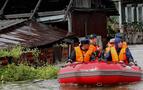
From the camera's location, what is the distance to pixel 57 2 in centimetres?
3120

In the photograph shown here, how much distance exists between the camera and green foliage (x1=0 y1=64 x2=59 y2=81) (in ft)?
61.2

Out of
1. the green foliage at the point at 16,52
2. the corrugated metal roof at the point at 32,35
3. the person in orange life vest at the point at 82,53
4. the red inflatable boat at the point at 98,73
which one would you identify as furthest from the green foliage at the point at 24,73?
the corrugated metal roof at the point at 32,35

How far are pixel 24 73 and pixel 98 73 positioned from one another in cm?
349

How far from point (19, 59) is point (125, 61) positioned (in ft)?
13.4

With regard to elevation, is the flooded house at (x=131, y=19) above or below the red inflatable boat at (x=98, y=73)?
below

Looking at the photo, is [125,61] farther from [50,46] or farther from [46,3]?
[46,3]

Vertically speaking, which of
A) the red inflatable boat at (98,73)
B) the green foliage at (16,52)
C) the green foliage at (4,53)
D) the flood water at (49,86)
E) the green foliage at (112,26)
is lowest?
the green foliage at (112,26)

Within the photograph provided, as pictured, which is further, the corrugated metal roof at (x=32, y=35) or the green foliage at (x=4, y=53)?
the corrugated metal roof at (x=32, y=35)

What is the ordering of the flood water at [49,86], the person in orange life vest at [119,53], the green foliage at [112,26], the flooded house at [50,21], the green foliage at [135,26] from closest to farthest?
1. the flood water at [49,86]
2. the person in orange life vest at [119,53]
3. the flooded house at [50,21]
4. the green foliage at [112,26]
5. the green foliage at [135,26]

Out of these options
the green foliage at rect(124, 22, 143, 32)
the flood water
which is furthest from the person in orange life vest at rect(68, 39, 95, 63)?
the green foliage at rect(124, 22, 143, 32)

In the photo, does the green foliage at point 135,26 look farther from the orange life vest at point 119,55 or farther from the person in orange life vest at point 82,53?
the person in orange life vest at point 82,53

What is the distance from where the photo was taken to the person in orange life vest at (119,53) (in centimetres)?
1802

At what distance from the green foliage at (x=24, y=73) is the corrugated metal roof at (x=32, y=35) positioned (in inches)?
119

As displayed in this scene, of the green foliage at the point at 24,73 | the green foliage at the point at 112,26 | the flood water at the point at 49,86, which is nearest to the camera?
the flood water at the point at 49,86
